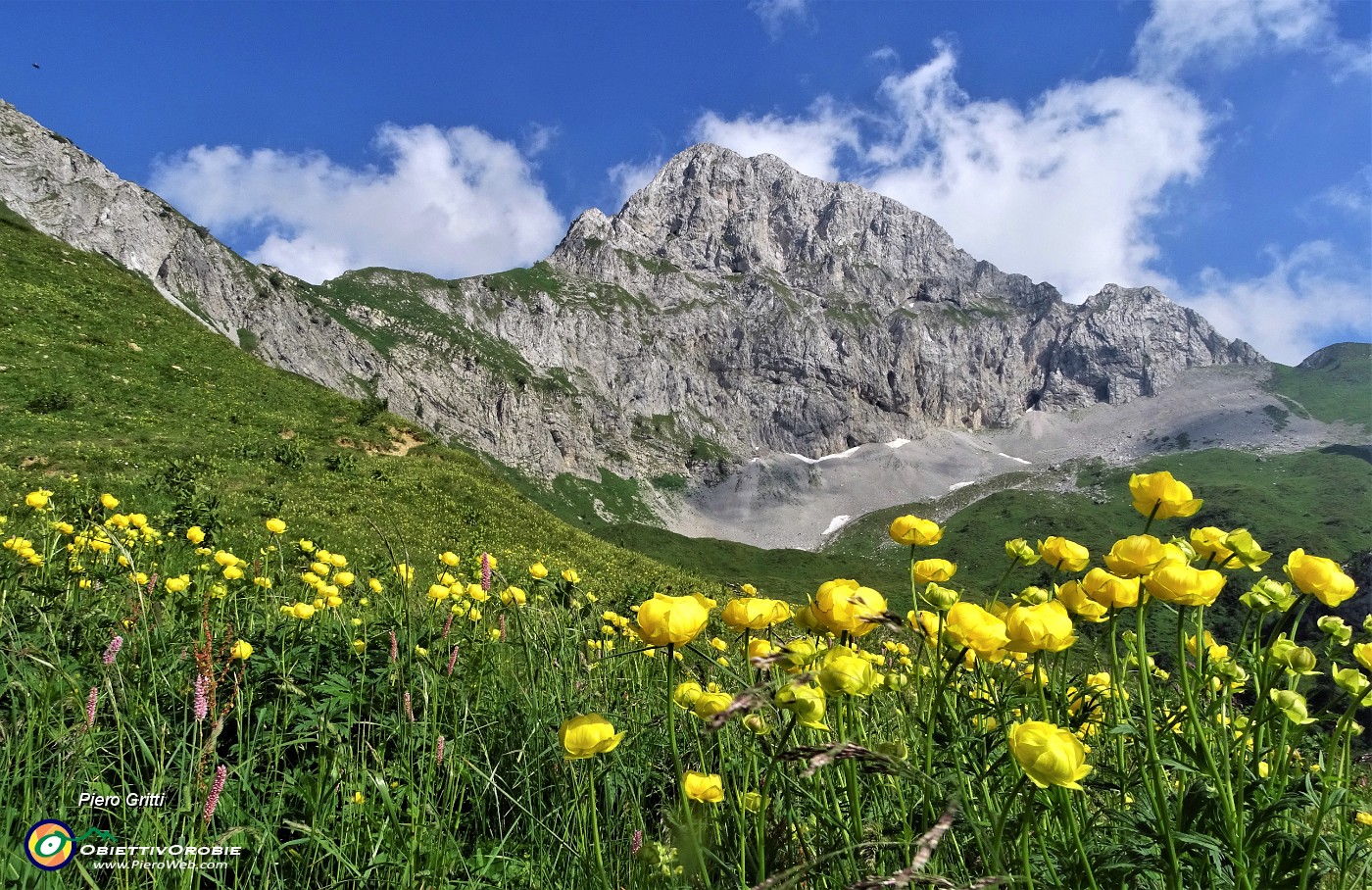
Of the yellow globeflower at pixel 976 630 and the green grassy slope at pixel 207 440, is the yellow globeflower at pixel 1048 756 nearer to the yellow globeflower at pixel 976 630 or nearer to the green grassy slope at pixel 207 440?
the yellow globeflower at pixel 976 630

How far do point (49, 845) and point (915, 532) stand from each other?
3152 mm

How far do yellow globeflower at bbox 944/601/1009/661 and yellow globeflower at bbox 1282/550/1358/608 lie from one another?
3.53ft

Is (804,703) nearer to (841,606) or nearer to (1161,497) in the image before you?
(841,606)

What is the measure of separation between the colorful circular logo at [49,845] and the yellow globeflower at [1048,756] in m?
2.90

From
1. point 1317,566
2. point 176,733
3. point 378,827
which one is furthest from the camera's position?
point 176,733

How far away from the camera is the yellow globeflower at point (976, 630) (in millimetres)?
1807

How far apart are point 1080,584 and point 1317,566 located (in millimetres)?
695

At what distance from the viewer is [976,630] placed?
5.96 ft

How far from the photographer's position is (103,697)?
3148 millimetres

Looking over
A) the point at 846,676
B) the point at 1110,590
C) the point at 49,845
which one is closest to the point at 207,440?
the point at 49,845

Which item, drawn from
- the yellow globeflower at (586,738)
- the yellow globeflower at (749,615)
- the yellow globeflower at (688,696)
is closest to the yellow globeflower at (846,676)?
the yellow globeflower at (749,615)

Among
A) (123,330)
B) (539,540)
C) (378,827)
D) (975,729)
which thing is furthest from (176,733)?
(123,330)

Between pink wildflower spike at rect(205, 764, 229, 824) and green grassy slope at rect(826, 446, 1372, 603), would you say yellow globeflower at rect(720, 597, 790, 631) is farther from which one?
green grassy slope at rect(826, 446, 1372, 603)

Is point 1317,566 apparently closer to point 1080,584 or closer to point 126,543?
point 1080,584
